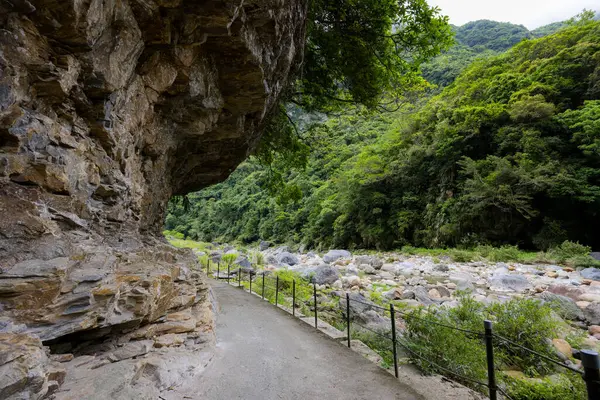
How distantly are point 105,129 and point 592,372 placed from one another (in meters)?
4.84

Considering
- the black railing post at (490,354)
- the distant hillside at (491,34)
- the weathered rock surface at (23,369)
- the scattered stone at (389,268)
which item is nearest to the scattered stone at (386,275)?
the scattered stone at (389,268)

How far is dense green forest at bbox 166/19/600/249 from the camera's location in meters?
18.6

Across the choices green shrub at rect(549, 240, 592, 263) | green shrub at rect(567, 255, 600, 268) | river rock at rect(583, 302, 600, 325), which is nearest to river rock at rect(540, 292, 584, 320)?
river rock at rect(583, 302, 600, 325)

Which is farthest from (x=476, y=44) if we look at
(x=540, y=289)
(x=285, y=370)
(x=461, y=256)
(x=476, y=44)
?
(x=285, y=370)

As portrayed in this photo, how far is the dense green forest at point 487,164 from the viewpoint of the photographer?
18625 millimetres

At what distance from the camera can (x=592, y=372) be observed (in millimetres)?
1884

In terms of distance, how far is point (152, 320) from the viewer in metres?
4.00

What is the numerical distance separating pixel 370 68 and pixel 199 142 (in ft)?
15.0

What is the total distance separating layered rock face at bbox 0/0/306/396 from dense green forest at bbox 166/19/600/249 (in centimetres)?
553

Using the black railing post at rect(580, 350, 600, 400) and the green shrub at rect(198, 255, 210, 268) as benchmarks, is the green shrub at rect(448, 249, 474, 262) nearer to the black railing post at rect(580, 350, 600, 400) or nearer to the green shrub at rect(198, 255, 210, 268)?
the green shrub at rect(198, 255, 210, 268)

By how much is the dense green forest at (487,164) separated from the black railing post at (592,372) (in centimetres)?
813

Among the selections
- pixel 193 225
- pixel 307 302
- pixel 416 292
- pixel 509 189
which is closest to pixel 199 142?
pixel 307 302

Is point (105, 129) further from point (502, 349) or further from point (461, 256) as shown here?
point (461, 256)

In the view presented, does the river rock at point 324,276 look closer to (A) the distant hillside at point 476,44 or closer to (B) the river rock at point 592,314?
(B) the river rock at point 592,314
